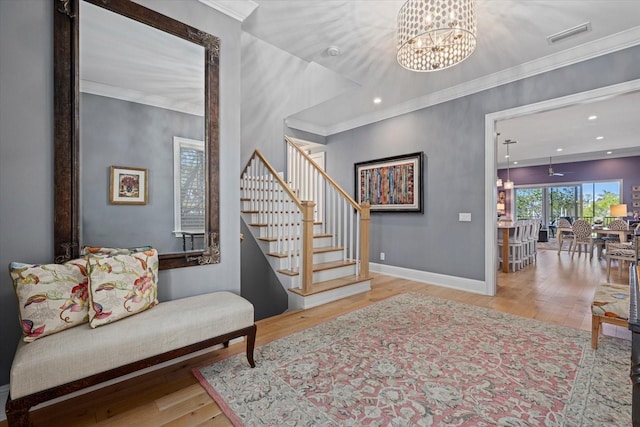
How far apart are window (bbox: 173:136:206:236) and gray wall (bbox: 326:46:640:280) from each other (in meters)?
3.35

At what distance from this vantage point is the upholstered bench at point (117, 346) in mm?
1288

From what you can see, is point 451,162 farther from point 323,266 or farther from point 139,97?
point 139,97

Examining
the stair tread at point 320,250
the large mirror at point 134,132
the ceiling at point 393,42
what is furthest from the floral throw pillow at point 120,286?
the stair tread at point 320,250

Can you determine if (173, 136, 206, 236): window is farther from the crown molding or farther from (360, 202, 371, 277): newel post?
the crown molding

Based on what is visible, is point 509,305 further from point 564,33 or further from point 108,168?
point 108,168

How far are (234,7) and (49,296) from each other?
241 centimetres

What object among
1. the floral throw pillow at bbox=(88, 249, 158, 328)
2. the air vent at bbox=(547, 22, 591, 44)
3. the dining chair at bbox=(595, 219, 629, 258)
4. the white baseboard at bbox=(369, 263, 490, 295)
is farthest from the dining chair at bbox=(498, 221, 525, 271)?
the floral throw pillow at bbox=(88, 249, 158, 328)

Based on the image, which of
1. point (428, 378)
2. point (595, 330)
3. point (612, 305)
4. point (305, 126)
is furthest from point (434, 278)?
point (305, 126)

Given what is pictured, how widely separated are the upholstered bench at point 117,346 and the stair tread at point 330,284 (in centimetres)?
133

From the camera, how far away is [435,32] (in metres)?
2.16

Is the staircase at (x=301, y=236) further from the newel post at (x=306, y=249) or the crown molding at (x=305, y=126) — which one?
the crown molding at (x=305, y=126)

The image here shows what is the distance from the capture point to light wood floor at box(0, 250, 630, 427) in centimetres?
158

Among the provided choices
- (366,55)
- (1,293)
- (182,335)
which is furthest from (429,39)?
(1,293)

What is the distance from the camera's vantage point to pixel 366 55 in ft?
10.3
